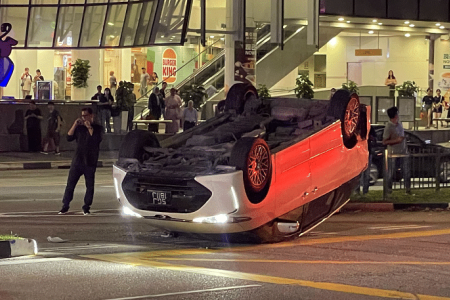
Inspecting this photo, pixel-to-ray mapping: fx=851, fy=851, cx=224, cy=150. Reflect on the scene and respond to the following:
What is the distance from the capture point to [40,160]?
89.9ft

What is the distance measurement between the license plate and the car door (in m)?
1.22

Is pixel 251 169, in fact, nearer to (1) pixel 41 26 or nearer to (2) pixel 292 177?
(2) pixel 292 177

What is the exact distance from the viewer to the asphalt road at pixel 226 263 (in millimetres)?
7883

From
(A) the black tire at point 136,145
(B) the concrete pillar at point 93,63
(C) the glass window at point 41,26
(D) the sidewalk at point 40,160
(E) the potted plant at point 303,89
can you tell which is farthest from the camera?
(B) the concrete pillar at point 93,63

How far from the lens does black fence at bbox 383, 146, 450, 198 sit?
51.8 feet

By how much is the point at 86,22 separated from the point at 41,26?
2.23 metres

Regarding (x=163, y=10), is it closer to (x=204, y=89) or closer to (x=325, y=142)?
(x=204, y=89)

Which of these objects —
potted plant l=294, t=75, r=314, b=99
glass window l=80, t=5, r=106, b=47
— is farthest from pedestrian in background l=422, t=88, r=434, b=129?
glass window l=80, t=5, r=106, b=47

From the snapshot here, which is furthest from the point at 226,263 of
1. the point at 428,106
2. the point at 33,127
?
the point at 428,106

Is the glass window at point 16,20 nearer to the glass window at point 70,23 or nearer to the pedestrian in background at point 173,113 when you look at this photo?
the glass window at point 70,23

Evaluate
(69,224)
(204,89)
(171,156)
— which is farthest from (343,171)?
(204,89)

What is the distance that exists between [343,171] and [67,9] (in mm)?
29958

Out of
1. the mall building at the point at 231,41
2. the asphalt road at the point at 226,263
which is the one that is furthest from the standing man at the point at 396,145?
the mall building at the point at 231,41

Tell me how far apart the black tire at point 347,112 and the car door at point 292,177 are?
796mm
